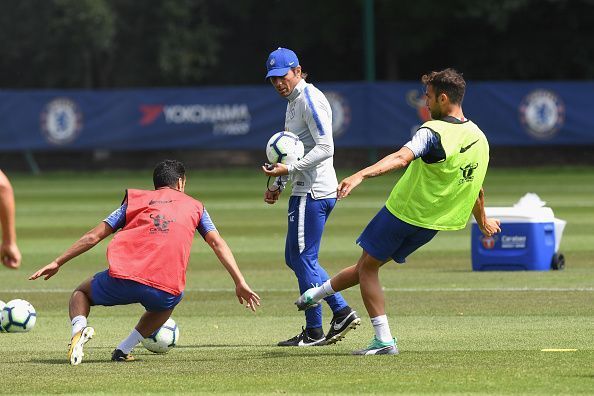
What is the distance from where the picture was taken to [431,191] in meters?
9.52

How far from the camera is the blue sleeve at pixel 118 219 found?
945 cm

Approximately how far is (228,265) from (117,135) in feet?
100.0

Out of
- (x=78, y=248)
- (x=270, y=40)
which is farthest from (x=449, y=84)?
(x=270, y=40)

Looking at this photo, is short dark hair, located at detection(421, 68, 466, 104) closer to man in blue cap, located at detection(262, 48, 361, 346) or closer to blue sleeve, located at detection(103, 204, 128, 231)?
man in blue cap, located at detection(262, 48, 361, 346)

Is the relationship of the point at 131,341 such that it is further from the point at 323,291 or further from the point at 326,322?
the point at 326,322

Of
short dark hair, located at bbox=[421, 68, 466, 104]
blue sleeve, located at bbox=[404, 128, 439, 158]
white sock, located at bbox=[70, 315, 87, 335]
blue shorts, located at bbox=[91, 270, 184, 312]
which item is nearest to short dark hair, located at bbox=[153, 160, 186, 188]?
blue shorts, located at bbox=[91, 270, 184, 312]

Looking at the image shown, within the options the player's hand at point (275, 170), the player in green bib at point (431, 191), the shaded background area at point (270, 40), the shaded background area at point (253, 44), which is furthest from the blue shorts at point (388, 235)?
the shaded background area at point (270, 40)

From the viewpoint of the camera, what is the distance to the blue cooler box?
1608cm

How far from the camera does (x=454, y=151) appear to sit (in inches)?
370

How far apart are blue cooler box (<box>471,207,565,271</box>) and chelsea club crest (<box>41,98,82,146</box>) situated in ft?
80.7

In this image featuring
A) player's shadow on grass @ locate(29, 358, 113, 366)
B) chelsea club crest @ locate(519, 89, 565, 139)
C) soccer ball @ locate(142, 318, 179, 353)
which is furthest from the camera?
chelsea club crest @ locate(519, 89, 565, 139)

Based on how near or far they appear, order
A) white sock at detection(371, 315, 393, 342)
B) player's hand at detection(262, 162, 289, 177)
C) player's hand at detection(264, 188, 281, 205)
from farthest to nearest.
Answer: player's hand at detection(264, 188, 281, 205)
player's hand at detection(262, 162, 289, 177)
white sock at detection(371, 315, 393, 342)

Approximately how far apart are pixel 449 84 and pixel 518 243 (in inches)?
277

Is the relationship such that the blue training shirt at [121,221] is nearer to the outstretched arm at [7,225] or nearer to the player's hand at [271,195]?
the player's hand at [271,195]
